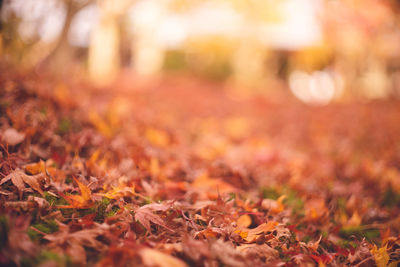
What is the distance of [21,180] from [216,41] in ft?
52.0

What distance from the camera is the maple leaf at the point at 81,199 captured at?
4.81 ft

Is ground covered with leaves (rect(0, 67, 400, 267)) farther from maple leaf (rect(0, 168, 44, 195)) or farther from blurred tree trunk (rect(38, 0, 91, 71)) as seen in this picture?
blurred tree trunk (rect(38, 0, 91, 71))

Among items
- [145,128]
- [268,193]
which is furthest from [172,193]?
[145,128]

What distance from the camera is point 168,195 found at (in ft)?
6.35

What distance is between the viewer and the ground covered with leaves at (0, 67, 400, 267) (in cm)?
126

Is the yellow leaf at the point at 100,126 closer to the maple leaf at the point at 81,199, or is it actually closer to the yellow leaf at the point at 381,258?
the maple leaf at the point at 81,199

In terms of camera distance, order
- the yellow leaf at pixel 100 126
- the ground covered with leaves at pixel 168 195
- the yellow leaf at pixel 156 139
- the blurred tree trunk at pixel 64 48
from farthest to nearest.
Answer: the blurred tree trunk at pixel 64 48
the yellow leaf at pixel 156 139
the yellow leaf at pixel 100 126
the ground covered with leaves at pixel 168 195

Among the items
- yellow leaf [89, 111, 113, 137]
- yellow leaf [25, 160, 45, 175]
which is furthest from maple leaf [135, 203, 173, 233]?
yellow leaf [89, 111, 113, 137]

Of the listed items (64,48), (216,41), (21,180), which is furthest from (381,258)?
(216,41)

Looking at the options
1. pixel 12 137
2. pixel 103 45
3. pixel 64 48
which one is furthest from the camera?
pixel 103 45

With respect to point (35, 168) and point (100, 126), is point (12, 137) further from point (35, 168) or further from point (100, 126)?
point (100, 126)

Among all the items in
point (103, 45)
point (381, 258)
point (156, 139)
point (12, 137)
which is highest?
point (103, 45)

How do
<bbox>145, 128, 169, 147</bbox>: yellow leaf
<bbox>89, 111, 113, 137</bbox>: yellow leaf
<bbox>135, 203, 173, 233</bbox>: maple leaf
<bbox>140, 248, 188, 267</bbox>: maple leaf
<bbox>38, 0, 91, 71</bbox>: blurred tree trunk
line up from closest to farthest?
<bbox>140, 248, 188, 267</bbox>: maple leaf
<bbox>135, 203, 173, 233</bbox>: maple leaf
<bbox>89, 111, 113, 137</bbox>: yellow leaf
<bbox>145, 128, 169, 147</bbox>: yellow leaf
<bbox>38, 0, 91, 71</bbox>: blurred tree trunk

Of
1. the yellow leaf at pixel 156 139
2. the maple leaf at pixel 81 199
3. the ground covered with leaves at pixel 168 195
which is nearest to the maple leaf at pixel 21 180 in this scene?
the ground covered with leaves at pixel 168 195
